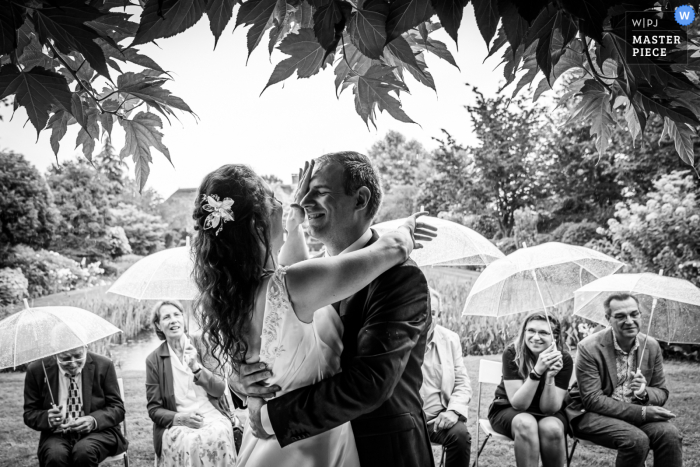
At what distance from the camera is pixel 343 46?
1291 mm

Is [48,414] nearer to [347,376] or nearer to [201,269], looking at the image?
[201,269]

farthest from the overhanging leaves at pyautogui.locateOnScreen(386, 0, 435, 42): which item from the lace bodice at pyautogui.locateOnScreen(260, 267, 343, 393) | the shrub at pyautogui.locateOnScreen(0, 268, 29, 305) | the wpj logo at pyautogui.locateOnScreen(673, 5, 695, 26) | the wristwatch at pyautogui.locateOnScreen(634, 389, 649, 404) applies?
the shrub at pyautogui.locateOnScreen(0, 268, 29, 305)

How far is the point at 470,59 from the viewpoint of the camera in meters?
8.38

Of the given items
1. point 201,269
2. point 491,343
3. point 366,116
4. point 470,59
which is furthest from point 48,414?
point 470,59

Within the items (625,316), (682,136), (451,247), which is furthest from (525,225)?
Result: (682,136)

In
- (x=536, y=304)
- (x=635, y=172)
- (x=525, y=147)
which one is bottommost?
(x=536, y=304)

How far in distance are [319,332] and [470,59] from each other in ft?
24.7

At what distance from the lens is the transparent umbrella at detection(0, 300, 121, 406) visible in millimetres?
3795

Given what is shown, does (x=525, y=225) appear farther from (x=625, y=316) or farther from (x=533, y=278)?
(x=625, y=316)

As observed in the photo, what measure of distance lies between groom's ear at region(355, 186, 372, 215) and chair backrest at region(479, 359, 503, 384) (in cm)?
348

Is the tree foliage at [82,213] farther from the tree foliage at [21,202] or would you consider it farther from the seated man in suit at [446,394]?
the seated man in suit at [446,394]

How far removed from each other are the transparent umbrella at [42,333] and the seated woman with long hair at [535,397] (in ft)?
10.3

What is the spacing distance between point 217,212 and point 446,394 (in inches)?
136

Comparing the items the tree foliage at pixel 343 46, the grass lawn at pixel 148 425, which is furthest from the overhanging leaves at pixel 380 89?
the grass lawn at pixel 148 425
